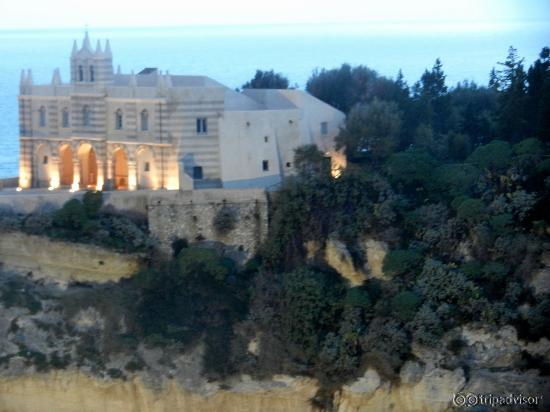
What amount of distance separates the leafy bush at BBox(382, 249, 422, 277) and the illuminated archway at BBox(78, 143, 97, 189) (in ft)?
29.3

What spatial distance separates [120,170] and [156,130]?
6.25ft

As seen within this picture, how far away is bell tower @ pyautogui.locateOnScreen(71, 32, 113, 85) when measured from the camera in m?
40.4

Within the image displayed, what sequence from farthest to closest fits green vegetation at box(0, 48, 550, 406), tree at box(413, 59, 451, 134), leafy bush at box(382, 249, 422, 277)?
tree at box(413, 59, 451, 134) → leafy bush at box(382, 249, 422, 277) → green vegetation at box(0, 48, 550, 406)

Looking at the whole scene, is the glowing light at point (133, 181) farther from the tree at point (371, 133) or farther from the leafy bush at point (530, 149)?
the leafy bush at point (530, 149)

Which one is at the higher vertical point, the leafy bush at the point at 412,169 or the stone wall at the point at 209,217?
the leafy bush at the point at 412,169

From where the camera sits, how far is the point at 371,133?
134 feet

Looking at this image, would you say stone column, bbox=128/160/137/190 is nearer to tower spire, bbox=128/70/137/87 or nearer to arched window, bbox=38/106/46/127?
tower spire, bbox=128/70/137/87

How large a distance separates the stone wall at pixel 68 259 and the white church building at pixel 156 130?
278 centimetres

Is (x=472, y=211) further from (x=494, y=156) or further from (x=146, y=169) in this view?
(x=146, y=169)

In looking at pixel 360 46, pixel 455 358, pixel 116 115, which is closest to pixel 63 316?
pixel 116 115

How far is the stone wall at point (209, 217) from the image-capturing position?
38.0 meters

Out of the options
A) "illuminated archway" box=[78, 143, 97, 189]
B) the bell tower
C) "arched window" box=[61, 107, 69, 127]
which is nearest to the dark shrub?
"illuminated archway" box=[78, 143, 97, 189]

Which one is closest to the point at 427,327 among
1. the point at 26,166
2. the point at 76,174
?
the point at 76,174

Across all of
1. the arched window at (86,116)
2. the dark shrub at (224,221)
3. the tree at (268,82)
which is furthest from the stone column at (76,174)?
the tree at (268,82)
